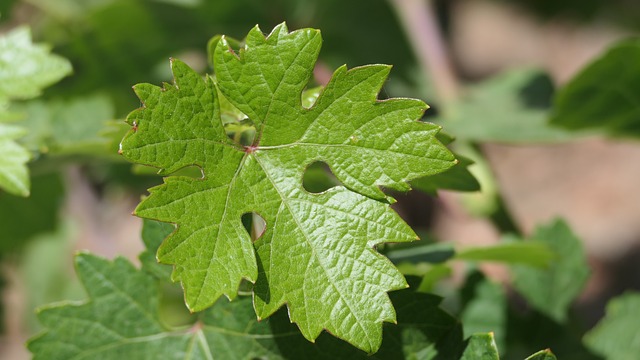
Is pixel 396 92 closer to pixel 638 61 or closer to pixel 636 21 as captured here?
pixel 638 61

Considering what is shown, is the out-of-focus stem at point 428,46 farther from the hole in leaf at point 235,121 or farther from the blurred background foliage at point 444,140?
the hole in leaf at point 235,121

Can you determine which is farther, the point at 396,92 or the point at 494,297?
the point at 396,92

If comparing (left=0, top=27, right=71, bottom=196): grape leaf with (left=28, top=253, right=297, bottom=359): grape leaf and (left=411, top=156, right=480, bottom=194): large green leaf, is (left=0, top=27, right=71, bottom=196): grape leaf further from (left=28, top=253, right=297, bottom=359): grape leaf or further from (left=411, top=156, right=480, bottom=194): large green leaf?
(left=411, top=156, right=480, bottom=194): large green leaf

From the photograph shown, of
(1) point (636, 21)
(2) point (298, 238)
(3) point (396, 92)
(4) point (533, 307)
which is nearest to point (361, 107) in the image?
(2) point (298, 238)

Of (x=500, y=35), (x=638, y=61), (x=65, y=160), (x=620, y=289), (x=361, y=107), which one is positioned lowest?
(x=620, y=289)

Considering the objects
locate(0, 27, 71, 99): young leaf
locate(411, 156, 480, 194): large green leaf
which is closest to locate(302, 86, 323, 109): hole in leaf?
locate(411, 156, 480, 194): large green leaf
